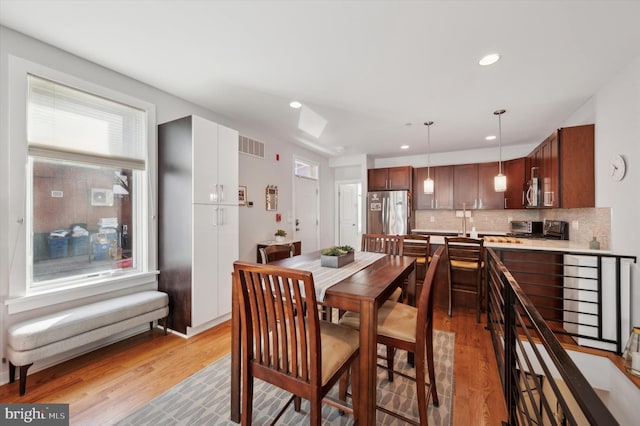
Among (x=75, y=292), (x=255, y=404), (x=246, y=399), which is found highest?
(x=75, y=292)

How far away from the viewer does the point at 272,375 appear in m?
1.44

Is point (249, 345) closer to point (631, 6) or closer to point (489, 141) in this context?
point (631, 6)

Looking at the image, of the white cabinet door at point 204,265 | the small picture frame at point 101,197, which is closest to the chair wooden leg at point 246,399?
the white cabinet door at point 204,265

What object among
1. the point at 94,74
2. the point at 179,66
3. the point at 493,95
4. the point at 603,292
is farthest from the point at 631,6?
the point at 94,74

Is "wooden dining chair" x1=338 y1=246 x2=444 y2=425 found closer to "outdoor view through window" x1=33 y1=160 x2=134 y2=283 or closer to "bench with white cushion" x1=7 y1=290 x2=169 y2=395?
"bench with white cushion" x1=7 y1=290 x2=169 y2=395

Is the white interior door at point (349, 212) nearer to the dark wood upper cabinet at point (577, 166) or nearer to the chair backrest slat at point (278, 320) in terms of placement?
the dark wood upper cabinet at point (577, 166)

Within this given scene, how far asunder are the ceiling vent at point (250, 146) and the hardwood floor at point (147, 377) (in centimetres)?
253

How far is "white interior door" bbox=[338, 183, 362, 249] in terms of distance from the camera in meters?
6.45

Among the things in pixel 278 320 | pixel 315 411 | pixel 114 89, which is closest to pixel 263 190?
pixel 114 89

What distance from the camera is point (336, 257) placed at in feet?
7.00

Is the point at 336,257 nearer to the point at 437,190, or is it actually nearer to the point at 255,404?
the point at 255,404

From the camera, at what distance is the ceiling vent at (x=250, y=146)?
13.2 ft

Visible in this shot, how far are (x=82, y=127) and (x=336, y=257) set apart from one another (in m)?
2.60

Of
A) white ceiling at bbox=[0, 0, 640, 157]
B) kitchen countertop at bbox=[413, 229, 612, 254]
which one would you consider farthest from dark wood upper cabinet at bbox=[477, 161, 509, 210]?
kitchen countertop at bbox=[413, 229, 612, 254]
